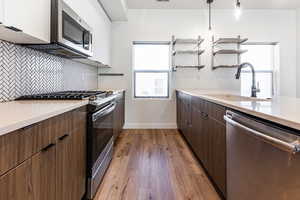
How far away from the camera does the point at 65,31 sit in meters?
1.98

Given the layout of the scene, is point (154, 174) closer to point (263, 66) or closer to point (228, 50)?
point (228, 50)

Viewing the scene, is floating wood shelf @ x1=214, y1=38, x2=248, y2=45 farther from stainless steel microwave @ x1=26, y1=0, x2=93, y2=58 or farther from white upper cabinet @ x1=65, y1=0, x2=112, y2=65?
stainless steel microwave @ x1=26, y1=0, x2=93, y2=58

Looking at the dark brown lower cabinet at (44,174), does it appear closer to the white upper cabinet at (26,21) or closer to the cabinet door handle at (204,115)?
the white upper cabinet at (26,21)

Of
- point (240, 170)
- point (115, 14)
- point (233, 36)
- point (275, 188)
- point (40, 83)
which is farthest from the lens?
point (233, 36)

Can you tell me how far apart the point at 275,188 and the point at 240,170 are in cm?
39

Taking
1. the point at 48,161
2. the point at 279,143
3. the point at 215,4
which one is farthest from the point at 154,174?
the point at 215,4

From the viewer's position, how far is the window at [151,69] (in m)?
5.15

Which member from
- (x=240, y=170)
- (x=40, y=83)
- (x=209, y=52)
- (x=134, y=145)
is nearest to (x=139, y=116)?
(x=134, y=145)

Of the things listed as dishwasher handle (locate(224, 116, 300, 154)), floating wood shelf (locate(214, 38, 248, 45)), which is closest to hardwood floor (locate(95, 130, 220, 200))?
dishwasher handle (locate(224, 116, 300, 154))

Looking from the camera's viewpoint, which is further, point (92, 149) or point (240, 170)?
point (92, 149)

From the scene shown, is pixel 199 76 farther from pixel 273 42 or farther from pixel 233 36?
pixel 273 42

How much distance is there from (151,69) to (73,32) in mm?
3088

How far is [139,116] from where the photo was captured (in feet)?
16.7

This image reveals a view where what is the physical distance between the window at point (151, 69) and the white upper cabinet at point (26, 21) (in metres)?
3.41
